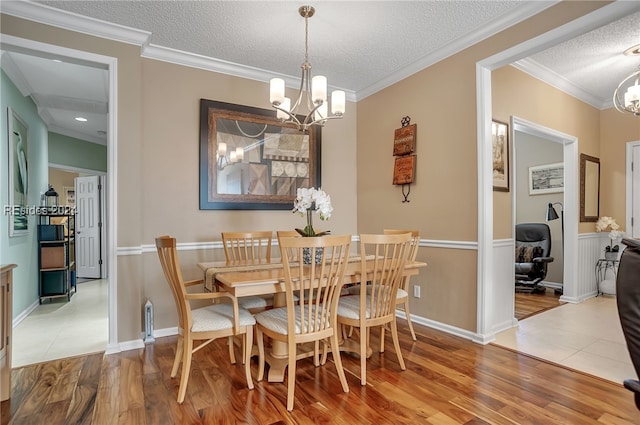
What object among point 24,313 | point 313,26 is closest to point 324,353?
point 313,26

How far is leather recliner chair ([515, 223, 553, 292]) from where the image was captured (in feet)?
15.6

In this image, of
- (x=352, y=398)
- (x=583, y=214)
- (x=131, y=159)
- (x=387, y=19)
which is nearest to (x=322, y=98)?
(x=387, y=19)

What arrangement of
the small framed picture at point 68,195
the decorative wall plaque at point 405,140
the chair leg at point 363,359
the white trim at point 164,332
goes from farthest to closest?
the small framed picture at point 68,195 → the decorative wall plaque at point 405,140 → the white trim at point 164,332 → the chair leg at point 363,359

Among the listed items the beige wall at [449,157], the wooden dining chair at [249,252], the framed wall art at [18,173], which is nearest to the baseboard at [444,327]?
the beige wall at [449,157]

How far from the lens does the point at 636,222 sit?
4.48 m

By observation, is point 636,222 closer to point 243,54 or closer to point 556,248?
point 556,248

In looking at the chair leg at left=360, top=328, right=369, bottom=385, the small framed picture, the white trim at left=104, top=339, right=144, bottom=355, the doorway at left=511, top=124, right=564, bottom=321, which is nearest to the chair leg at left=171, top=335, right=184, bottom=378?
the white trim at left=104, top=339, right=144, bottom=355

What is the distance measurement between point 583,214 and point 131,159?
17.9 feet

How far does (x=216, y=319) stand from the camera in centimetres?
218

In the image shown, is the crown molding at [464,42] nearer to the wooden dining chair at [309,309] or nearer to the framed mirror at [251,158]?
the framed mirror at [251,158]

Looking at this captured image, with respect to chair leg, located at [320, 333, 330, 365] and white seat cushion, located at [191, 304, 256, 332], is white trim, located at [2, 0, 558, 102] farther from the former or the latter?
chair leg, located at [320, 333, 330, 365]

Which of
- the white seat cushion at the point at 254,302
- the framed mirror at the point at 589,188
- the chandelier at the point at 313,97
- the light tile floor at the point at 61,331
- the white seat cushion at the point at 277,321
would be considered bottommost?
the light tile floor at the point at 61,331

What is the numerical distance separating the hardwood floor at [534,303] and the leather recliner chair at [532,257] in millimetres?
164

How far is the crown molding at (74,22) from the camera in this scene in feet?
8.17
